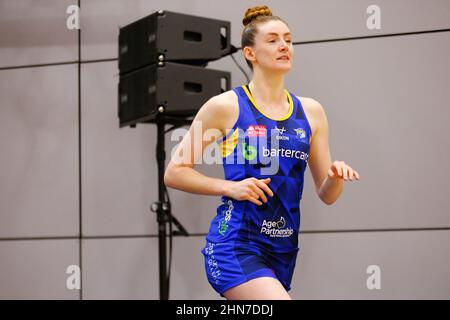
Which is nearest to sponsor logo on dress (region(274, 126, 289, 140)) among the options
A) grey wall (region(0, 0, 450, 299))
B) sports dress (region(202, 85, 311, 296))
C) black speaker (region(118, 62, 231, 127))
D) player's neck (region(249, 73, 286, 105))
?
sports dress (region(202, 85, 311, 296))

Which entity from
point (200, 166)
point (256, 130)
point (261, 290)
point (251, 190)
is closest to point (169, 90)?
point (200, 166)

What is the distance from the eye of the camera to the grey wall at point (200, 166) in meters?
3.70

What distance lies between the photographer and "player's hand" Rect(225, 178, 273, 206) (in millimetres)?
2049

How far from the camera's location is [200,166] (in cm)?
397

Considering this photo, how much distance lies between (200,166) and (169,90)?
2.23 feet

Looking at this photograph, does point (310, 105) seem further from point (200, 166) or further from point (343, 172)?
point (200, 166)

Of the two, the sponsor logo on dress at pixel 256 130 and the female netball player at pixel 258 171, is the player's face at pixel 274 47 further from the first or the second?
the sponsor logo on dress at pixel 256 130

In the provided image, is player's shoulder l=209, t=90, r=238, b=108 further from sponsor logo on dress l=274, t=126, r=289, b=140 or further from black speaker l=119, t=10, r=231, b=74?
black speaker l=119, t=10, r=231, b=74

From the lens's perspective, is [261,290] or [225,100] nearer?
[261,290]

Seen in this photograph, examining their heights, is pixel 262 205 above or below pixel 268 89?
below

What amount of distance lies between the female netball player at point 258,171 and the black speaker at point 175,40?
1.10 meters

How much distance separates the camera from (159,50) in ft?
11.2

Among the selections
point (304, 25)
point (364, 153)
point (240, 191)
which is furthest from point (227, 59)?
point (240, 191)
